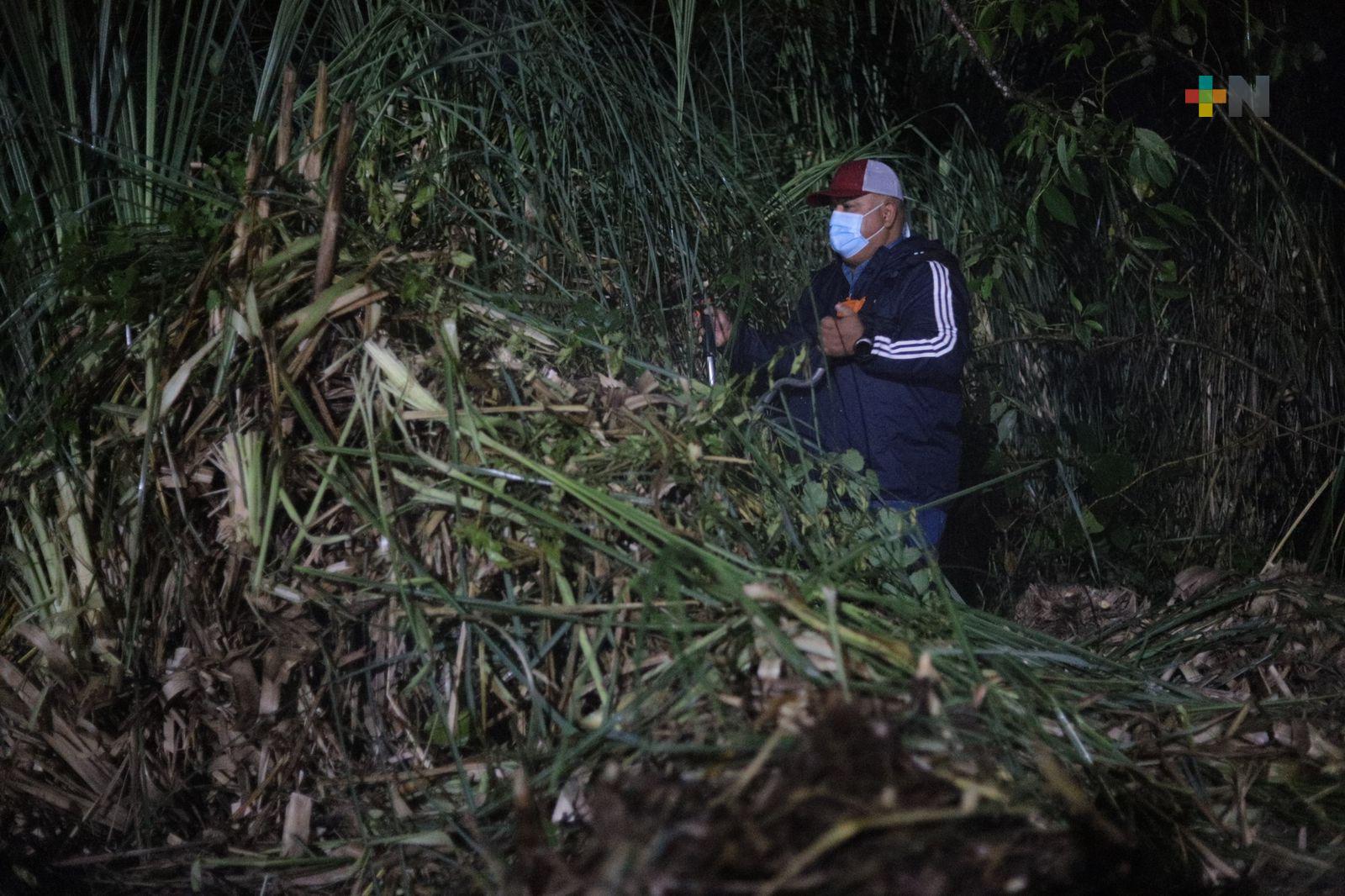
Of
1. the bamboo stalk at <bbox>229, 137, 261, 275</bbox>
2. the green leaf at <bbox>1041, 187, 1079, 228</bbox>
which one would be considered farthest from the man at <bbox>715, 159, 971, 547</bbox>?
the bamboo stalk at <bbox>229, 137, 261, 275</bbox>

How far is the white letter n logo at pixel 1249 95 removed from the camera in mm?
3781

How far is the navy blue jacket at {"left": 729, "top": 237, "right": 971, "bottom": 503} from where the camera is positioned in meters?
3.26

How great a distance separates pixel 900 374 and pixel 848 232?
1.89ft

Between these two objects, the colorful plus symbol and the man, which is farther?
the colorful plus symbol

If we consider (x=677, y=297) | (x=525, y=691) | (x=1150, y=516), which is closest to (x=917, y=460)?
(x=677, y=297)

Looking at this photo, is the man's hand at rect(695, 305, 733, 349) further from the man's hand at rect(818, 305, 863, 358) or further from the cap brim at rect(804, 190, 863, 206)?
A: the cap brim at rect(804, 190, 863, 206)

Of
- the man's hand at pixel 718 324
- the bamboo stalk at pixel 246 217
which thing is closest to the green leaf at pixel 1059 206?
the man's hand at pixel 718 324

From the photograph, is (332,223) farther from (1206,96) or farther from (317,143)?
(1206,96)

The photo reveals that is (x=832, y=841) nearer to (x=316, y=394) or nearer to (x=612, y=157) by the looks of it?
(x=316, y=394)

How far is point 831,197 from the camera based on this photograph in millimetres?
3592

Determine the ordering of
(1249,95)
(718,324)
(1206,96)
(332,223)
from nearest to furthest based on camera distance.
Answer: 1. (332,223)
2. (718,324)
3. (1249,95)
4. (1206,96)

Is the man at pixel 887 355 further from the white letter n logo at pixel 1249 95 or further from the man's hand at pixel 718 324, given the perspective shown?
the white letter n logo at pixel 1249 95

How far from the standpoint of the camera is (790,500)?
235 cm

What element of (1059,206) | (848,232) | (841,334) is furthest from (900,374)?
(1059,206)
